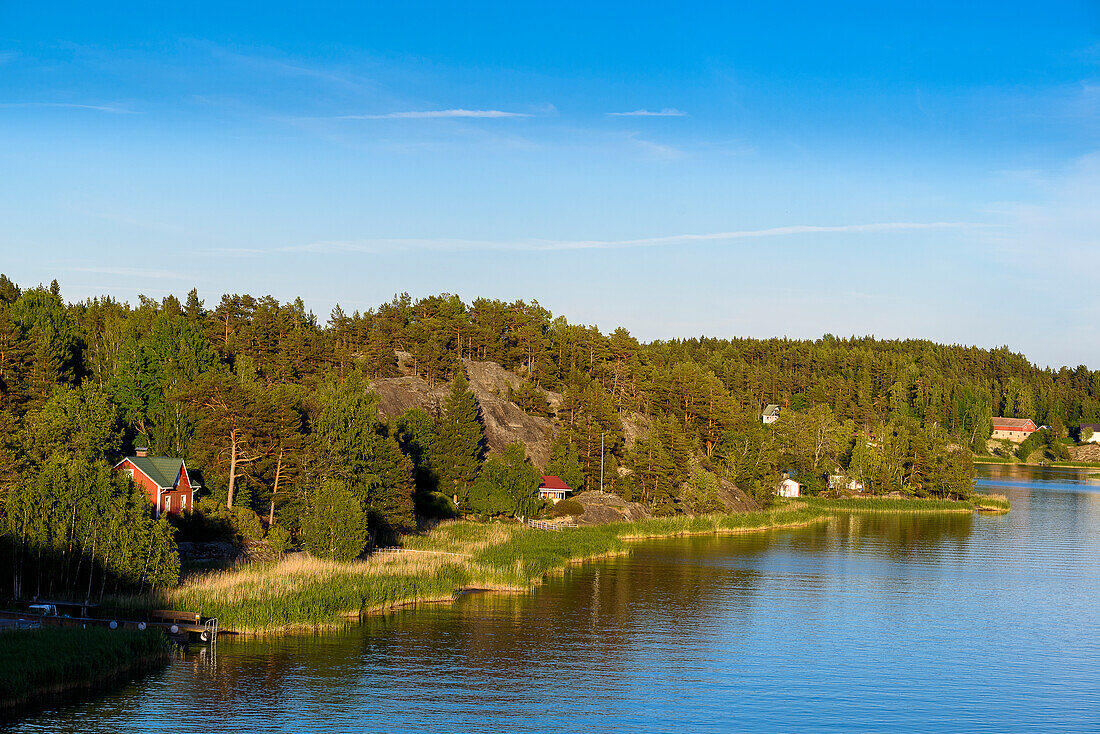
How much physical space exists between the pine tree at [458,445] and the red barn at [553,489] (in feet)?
33.7

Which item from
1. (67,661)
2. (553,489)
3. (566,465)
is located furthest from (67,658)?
(566,465)

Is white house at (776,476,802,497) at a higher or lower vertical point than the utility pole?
lower

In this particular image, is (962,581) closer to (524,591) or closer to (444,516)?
(524,591)

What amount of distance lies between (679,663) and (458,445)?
52957mm

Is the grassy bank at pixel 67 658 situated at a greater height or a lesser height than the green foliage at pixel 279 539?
lesser

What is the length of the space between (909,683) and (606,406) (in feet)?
250

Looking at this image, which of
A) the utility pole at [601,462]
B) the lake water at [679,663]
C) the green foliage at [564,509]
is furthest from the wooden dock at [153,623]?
the utility pole at [601,462]

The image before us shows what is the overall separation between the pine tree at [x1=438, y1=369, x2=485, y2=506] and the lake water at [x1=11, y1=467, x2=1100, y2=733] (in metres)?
23.7

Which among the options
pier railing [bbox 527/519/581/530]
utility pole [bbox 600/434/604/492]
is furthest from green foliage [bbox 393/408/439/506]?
utility pole [bbox 600/434/604/492]

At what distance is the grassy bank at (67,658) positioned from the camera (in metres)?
36.2

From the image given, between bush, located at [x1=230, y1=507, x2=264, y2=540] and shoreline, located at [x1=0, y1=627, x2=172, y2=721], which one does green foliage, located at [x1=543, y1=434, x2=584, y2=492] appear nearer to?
bush, located at [x1=230, y1=507, x2=264, y2=540]

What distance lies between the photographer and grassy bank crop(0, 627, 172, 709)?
3619cm

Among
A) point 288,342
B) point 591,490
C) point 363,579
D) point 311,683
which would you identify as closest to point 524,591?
point 363,579

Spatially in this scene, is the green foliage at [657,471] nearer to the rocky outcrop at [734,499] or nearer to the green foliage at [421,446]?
the rocky outcrop at [734,499]
